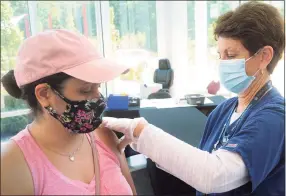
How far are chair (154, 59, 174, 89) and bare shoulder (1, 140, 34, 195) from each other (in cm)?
401

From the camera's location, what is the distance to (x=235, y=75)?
128cm

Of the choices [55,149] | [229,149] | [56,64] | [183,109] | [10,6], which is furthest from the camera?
[10,6]

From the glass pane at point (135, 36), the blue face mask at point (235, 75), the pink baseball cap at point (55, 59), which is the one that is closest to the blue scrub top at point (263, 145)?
the blue face mask at point (235, 75)

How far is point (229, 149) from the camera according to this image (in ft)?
3.42

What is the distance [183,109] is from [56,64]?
1.89 m

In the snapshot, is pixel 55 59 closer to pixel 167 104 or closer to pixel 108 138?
A: pixel 108 138

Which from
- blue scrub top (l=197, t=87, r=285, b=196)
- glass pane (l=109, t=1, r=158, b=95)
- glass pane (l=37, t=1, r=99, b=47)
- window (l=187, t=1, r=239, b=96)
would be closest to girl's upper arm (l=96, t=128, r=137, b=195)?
blue scrub top (l=197, t=87, r=285, b=196)

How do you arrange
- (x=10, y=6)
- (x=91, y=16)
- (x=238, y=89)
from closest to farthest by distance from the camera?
(x=238, y=89), (x=10, y=6), (x=91, y=16)

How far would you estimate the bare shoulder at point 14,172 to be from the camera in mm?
726

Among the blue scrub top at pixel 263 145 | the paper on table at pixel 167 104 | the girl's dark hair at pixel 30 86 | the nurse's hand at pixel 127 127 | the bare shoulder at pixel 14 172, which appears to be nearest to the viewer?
the bare shoulder at pixel 14 172

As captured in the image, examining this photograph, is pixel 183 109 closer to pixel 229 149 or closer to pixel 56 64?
pixel 229 149

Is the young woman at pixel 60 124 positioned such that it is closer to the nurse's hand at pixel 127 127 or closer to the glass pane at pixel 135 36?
the nurse's hand at pixel 127 127

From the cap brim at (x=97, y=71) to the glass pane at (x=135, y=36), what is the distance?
3861 millimetres

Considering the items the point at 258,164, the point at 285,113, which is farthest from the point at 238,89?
the point at 258,164
